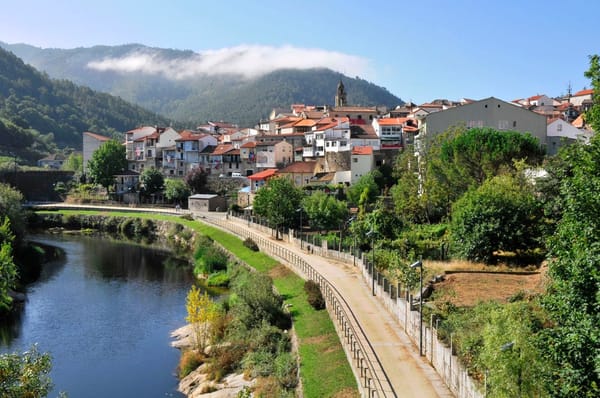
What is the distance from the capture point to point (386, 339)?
2703 centimetres

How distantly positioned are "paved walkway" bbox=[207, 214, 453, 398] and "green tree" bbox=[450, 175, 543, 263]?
25.9ft

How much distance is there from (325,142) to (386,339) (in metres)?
67.7

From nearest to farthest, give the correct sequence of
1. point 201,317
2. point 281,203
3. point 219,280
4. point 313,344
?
point 313,344 → point 201,317 → point 219,280 → point 281,203

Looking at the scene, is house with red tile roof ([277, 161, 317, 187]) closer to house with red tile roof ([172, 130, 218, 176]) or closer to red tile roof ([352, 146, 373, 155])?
red tile roof ([352, 146, 373, 155])

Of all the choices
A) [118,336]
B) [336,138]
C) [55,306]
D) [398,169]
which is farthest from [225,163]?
[118,336]

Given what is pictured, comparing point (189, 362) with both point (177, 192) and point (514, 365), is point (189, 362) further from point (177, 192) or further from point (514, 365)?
point (177, 192)

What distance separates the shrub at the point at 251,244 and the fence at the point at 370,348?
40.1 ft

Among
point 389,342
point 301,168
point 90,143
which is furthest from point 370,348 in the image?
point 90,143

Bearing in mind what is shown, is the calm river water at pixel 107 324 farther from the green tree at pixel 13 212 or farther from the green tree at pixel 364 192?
the green tree at pixel 364 192

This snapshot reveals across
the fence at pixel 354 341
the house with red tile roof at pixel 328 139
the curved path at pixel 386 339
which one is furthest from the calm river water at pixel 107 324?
the house with red tile roof at pixel 328 139

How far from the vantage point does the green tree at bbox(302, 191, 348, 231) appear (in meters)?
59.3

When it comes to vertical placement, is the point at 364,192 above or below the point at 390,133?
below

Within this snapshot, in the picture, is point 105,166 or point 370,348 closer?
point 370,348

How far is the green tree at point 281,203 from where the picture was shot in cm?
5975
